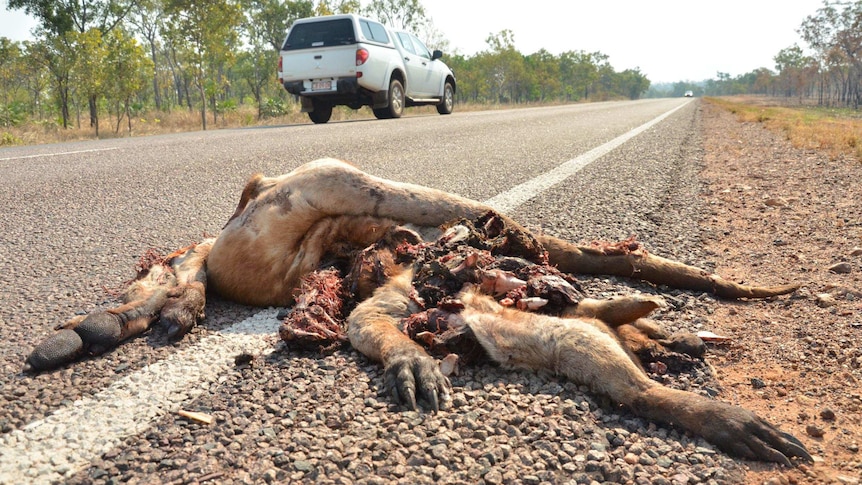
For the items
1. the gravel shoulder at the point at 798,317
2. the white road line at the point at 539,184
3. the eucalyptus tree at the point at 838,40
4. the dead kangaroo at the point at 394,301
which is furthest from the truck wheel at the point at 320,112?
the eucalyptus tree at the point at 838,40

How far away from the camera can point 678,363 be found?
207cm

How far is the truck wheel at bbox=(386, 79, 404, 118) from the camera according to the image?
46.9 ft

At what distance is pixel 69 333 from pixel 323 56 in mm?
11778

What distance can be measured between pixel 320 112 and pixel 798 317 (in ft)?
42.0

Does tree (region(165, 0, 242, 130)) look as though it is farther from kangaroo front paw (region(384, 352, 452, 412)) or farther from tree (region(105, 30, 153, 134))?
kangaroo front paw (region(384, 352, 452, 412))

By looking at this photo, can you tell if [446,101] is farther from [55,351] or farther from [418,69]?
[55,351]

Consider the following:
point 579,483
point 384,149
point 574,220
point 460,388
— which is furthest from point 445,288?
point 384,149

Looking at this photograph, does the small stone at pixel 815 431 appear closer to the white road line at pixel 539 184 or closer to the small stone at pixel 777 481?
the small stone at pixel 777 481

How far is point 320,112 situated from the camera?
1428 cm

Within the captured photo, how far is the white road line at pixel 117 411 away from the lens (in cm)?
146

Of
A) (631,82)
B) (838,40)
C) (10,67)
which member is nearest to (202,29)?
(10,67)

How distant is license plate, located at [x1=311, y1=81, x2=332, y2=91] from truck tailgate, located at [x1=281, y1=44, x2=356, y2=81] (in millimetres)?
110

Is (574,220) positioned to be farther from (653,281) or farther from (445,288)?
(445,288)

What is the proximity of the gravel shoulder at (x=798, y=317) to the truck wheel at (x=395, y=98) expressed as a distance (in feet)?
31.8
